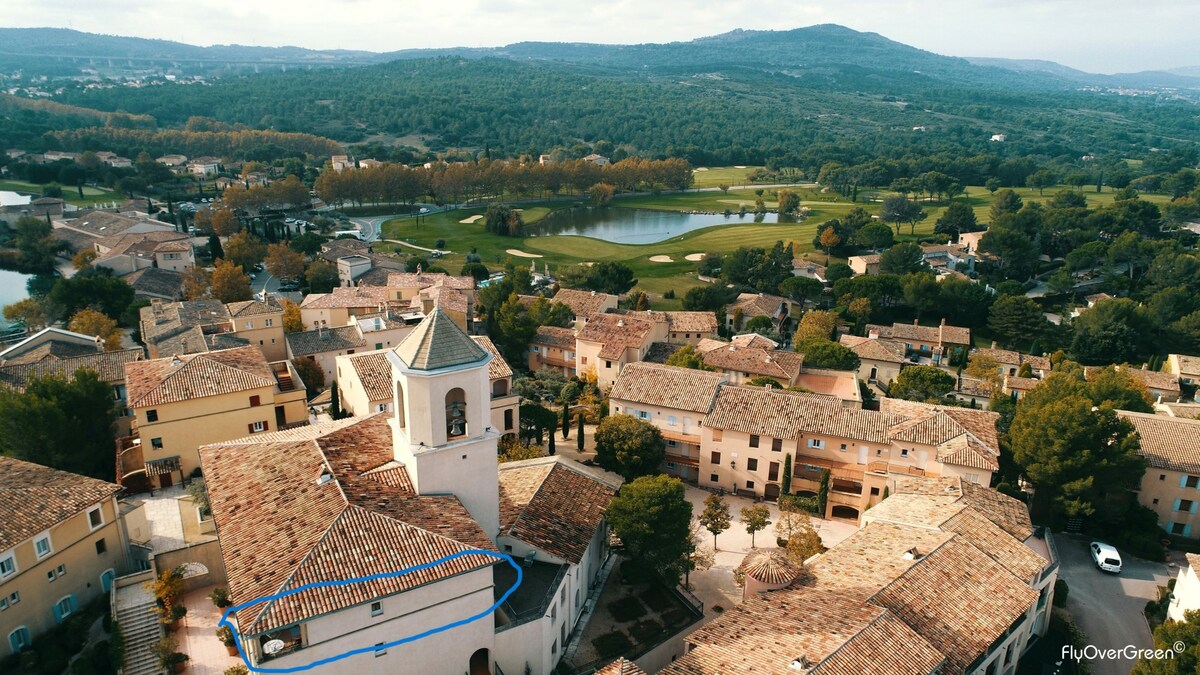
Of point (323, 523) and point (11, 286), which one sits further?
point (11, 286)

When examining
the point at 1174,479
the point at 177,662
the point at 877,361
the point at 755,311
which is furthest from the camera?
the point at 755,311

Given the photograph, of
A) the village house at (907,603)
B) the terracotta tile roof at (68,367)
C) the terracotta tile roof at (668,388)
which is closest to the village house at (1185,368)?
Result: the village house at (907,603)

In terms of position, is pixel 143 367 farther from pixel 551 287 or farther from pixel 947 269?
pixel 947 269

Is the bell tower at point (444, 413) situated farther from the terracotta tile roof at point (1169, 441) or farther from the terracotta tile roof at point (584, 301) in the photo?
the terracotta tile roof at point (584, 301)

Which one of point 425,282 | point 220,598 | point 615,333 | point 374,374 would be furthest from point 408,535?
point 425,282

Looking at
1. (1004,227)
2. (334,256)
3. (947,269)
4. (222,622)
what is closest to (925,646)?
(222,622)

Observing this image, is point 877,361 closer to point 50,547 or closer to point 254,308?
point 254,308

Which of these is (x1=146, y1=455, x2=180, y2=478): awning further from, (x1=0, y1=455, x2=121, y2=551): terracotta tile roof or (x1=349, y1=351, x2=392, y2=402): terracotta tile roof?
(x1=349, y1=351, x2=392, y2=402): terracotta tile roof
